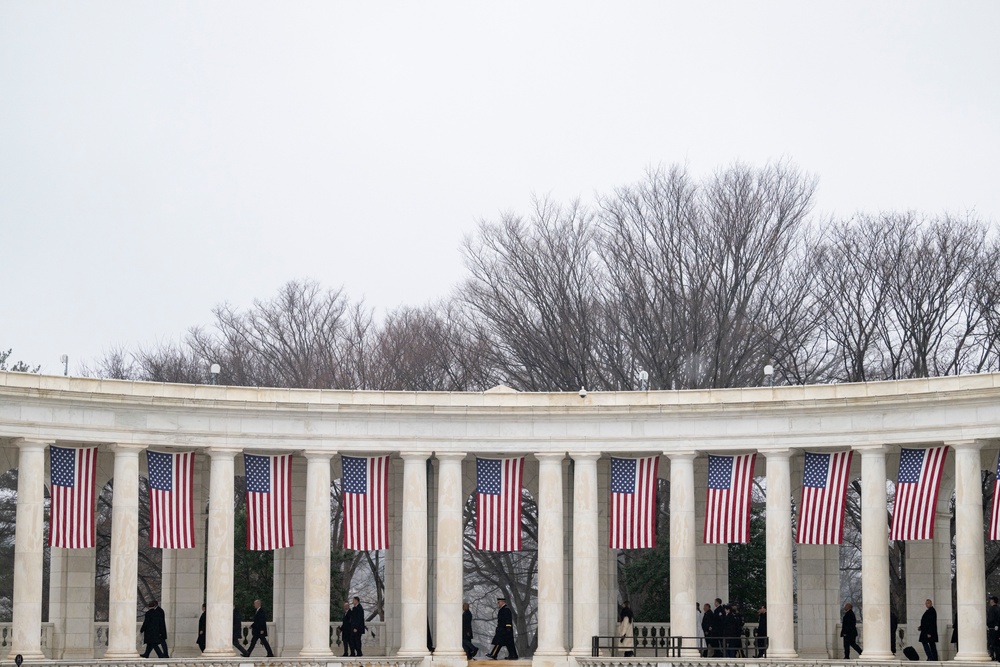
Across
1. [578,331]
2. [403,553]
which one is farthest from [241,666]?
[578,331]

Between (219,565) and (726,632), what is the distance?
23.1 metres

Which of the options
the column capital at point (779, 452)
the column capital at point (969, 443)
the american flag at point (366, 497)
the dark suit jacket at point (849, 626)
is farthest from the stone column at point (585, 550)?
the column capital at point (969, 443)

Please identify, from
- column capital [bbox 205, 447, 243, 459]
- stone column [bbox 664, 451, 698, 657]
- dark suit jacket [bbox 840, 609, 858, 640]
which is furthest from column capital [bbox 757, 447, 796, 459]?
column capital [bbox 205, 447, 243, 459]

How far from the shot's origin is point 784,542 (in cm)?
7325

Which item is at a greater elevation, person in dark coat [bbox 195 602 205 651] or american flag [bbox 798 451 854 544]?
american flag [bbox 798 451 854 544]

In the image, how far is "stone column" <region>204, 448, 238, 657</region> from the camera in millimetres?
72375

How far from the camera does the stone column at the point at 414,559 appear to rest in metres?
74.8

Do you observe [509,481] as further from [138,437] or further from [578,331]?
[578,331]

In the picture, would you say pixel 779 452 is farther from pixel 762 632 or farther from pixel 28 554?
pixel 28 554

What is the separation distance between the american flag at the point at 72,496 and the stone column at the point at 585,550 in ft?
72.3

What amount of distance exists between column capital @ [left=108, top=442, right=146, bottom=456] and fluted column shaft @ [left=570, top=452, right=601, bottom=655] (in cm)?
2001

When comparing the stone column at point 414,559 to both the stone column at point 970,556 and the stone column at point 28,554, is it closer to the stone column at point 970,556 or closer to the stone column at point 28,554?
the stone column at point 28,554

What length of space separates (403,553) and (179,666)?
12335 millimetres

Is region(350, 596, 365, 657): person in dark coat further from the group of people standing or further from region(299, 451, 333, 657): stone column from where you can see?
the group of people standing
